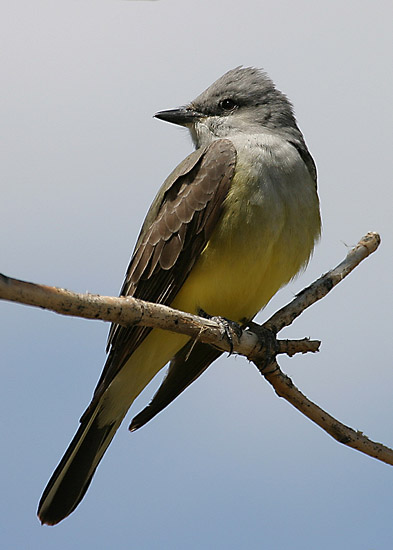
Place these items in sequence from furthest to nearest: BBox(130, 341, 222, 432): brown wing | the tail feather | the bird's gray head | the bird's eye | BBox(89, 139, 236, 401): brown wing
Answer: the bird's eye, the bird's gray head, BBox(130, 341, 222, 432): brown wing, the tail feather, BBox(89, 139, 236, 401): brown wing

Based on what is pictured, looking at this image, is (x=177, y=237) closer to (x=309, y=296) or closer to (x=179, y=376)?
(x=309, y=296)

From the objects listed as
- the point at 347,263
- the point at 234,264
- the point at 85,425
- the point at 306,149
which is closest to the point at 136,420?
the point at 85,425

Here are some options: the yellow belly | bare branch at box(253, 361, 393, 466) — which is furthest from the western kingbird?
bare branch at box(253, 361, 393, 466)

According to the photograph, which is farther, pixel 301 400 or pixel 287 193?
pixel 287 193

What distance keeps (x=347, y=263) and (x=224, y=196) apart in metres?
1.08

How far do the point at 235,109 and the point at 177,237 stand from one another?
1.72 m

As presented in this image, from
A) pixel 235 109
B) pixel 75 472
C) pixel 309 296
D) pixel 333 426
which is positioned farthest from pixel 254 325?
pixel 235 109

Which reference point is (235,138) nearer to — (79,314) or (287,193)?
(287,193)

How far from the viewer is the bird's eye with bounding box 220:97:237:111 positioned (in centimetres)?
763

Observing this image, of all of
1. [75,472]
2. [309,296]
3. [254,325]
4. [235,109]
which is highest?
[235,109]

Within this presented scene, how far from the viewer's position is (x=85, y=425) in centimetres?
679

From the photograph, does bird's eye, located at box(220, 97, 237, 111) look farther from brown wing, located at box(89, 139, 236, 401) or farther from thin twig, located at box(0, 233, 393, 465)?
thin twig, located at box(0, 233, 393, 465)

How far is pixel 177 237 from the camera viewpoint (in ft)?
21.4

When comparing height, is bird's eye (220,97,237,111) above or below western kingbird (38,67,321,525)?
above
